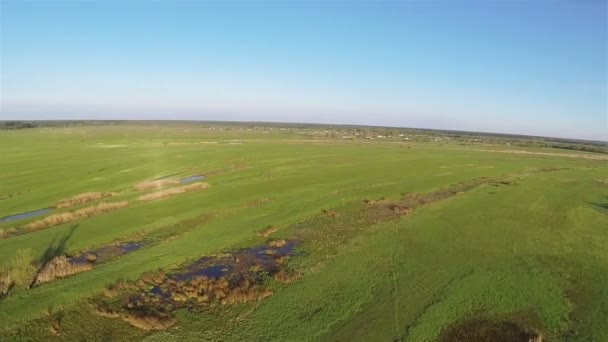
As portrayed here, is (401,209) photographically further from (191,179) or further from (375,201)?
(191,179)

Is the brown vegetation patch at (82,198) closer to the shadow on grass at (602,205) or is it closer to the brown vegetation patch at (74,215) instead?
the brown vegetation patch at (74,215)

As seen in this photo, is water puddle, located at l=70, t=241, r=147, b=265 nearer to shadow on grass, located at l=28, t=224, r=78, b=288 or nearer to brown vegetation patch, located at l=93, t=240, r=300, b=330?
shadow on grass, located at l=28, t=224, r=78, b=288

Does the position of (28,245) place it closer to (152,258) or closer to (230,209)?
(152,258)

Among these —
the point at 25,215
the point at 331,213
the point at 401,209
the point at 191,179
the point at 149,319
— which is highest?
the point at 401,209

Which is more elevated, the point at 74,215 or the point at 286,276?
the point at 74,215

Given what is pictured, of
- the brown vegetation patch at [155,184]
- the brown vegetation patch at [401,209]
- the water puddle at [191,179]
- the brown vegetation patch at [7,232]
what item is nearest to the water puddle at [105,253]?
the brown vegetation patch at [7,232]

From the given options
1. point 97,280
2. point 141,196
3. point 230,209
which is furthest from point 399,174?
point 97,280

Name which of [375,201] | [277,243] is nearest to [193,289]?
[277,243]
